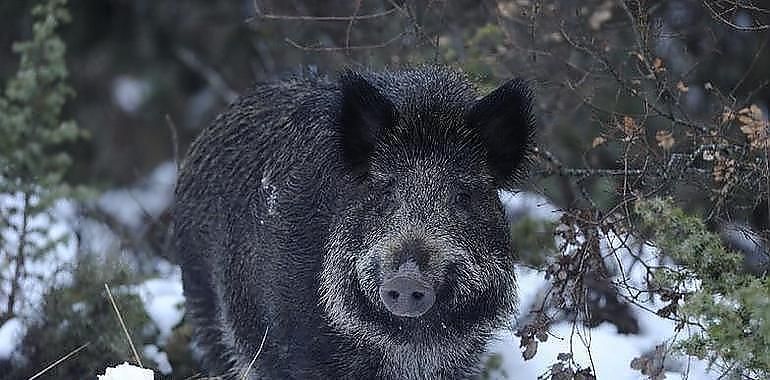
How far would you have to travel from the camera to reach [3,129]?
8.05 m

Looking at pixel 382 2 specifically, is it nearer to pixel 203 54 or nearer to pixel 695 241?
pixel 695 241

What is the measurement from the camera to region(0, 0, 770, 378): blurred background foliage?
5684 millimetres

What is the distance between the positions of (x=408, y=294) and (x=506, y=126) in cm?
104

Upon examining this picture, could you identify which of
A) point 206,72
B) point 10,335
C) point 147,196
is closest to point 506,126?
point 10,335

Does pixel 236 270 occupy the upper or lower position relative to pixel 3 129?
lower

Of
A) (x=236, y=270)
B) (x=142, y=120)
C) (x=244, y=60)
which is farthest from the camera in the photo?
(x=142, y=120)

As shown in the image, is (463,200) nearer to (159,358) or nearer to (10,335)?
(159,358)

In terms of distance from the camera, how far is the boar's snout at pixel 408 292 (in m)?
4.72

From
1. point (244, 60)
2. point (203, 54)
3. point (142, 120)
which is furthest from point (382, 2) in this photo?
point (142, 120)

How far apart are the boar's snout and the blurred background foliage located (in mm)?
1057

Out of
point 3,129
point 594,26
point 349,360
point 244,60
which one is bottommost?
point 349,360

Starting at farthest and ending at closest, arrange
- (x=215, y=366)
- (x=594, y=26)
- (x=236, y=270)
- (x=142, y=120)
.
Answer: (x=142, y=120) → (x=594, y=26) → (x=215, y=366) → (x=236, y=270)

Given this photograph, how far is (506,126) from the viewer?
539 cm

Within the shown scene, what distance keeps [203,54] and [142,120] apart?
8.79ft
